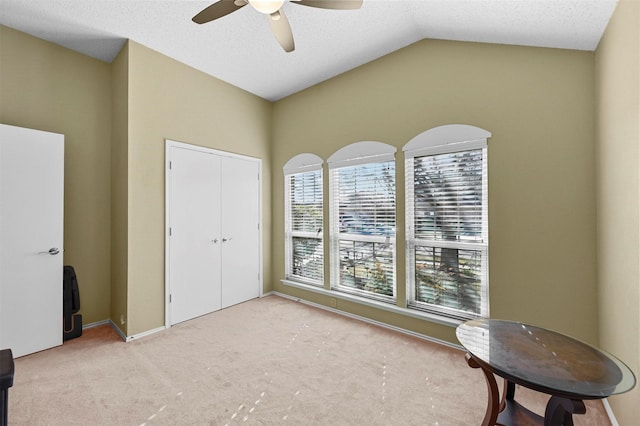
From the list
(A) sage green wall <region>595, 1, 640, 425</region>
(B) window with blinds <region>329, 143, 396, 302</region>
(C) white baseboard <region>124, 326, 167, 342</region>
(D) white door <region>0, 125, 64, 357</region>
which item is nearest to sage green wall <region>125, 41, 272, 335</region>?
(C) white baseboard <region>124, 326, 167, 342</region>

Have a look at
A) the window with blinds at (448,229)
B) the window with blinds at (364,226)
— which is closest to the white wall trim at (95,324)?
the window with blinds at (364,226)

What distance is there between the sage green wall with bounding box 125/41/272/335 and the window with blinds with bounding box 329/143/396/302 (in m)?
1.81

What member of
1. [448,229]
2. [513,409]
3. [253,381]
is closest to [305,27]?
[448,229]

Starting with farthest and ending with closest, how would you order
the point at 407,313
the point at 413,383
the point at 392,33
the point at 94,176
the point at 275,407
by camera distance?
the point at 94,176, the point at 407,313, the point at 392,33, the point at 413,383, the point at 275,407

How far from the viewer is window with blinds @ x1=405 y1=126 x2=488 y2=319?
8.19 ft

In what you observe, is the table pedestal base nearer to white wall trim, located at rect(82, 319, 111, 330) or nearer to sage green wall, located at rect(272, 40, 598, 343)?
sage green wall, located at rect(272, 40, 598, 343)

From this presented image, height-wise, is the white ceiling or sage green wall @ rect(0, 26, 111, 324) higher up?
the white ceiling

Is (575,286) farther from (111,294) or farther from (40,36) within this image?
(40,36)

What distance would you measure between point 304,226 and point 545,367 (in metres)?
3.02

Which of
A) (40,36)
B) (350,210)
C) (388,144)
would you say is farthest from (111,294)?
(388,144)

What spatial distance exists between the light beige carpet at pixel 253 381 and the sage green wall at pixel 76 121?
72cm

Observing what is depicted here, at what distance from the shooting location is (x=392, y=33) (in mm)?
2658

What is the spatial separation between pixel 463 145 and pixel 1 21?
14.5ft

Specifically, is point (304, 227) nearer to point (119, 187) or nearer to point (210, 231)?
point (210, 231)
